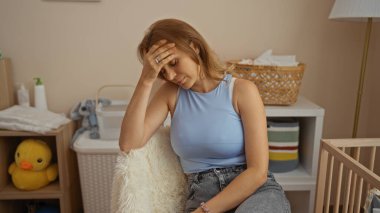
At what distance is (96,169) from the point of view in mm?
1721

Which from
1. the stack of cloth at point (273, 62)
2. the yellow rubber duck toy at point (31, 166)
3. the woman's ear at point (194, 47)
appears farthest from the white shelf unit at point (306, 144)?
the yellow rubber duck toy at point (31, 166)

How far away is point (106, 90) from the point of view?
1.92 metres

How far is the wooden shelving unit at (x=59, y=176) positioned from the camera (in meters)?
1.67

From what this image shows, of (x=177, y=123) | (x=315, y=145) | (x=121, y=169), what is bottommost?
(x=315, y=145)

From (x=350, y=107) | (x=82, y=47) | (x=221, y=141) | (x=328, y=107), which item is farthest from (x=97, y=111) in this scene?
(x=350, y=107)

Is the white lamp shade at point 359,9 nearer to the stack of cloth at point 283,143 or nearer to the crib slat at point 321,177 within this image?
the stack of cloth at point 283,143

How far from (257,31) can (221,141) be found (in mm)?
973

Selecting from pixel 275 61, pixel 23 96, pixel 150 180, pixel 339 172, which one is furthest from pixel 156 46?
pixel 23 96

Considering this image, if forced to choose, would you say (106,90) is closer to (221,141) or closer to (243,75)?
(243,75)

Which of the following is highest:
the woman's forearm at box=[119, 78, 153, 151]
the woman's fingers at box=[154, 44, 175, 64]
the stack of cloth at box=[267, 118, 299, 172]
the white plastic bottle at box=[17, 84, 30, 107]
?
the woman's fingers at box=[154, 44, 175, 64]

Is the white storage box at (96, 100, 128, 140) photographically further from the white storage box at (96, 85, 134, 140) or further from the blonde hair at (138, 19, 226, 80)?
the blonde hair at (138, 19, 226, 80)

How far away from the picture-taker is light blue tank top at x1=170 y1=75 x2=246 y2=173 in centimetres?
111

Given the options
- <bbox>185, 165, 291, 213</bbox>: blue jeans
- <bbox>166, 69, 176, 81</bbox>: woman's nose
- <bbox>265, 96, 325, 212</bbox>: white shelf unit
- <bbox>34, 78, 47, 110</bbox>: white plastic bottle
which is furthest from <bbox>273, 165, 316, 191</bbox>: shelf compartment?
<bbox>34, 78, 47, 110</bbox>: white plastic bottle

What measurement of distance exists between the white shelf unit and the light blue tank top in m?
0.49
